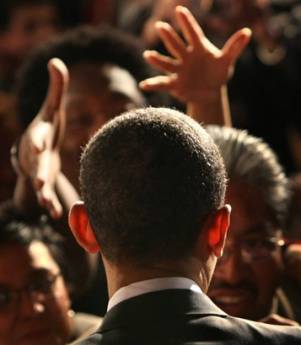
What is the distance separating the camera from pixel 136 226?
177 cm

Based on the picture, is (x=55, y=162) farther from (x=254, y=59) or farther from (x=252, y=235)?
(x=254, y=59)

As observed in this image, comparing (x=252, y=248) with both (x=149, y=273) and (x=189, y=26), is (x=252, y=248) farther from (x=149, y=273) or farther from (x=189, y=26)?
(x=149, y=273)

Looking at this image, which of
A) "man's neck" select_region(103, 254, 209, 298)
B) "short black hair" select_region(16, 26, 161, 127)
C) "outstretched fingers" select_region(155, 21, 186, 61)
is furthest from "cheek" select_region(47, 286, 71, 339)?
"short black hair" select_region(16, 26, 161, 127)

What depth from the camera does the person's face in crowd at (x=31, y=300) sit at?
8.48ft

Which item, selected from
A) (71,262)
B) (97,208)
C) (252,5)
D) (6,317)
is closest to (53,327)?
(6,317)

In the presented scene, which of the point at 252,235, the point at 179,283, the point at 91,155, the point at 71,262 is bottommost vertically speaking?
the point at 71,262

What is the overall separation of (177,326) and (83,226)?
270 millimetres

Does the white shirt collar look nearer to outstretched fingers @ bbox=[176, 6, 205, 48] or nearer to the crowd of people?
the crowd of people

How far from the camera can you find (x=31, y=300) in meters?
2.61

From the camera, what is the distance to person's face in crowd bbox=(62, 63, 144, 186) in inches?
135

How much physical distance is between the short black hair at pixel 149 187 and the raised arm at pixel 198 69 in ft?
3.54

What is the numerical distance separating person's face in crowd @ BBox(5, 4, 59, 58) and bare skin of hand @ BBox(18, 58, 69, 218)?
2121 millimetres

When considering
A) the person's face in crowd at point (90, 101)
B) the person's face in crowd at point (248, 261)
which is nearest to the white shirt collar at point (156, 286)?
the person's face in crowd at point (248, 261)

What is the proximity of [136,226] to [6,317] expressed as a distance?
3.02 feet
